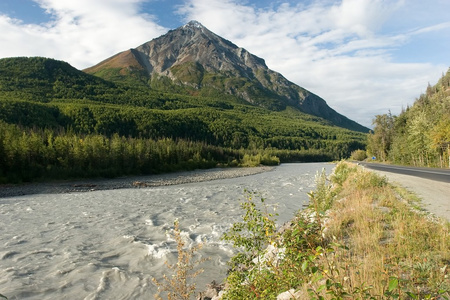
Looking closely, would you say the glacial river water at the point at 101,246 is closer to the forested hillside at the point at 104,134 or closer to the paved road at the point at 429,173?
the paved road at the point at 429,173

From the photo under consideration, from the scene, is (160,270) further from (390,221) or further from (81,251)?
(390,221)

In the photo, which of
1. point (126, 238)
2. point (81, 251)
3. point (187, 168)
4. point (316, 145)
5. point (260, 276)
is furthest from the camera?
point (316, 145)

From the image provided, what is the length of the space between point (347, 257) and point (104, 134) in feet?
399

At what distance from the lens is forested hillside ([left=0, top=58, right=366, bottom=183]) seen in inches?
1895

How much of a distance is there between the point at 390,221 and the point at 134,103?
626 ft

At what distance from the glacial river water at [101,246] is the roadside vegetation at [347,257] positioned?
383 centimetres

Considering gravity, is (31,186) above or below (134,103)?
below

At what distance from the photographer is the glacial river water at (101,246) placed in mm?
9383

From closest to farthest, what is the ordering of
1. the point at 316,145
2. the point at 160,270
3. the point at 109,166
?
1. the point at 160,270
2. the point at 109,166
3. the point at 316,145

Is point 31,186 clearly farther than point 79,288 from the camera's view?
Yes

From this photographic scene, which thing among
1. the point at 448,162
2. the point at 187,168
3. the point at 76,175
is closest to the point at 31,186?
the point at 76,175

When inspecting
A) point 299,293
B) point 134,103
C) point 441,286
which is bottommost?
point 299,293

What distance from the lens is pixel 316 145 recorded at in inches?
7141

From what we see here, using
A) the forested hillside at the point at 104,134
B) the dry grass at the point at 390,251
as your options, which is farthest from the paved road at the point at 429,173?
the forested hillside at the point at 104,134
